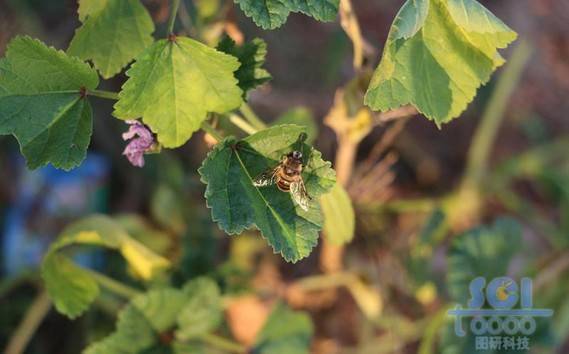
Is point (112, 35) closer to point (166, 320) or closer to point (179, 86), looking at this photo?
point (179, 86)

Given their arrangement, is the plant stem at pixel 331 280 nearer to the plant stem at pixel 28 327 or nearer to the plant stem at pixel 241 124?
the plant stem at pixel 28 327

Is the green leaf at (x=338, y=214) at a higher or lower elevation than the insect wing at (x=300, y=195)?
lower

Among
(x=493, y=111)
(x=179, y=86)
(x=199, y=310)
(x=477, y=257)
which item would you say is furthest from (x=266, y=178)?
(x=493, y=111)

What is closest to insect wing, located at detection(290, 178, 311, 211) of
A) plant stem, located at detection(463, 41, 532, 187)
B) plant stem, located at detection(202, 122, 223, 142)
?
plant stem, located at detection(202, 122, 223, 142)

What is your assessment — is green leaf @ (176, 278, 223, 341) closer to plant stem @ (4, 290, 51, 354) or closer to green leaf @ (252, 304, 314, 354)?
green leaf @ (252, 304, 314, 354)

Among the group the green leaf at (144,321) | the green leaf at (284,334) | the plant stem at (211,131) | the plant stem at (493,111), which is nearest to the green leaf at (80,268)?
the green leaf at (144,321)
